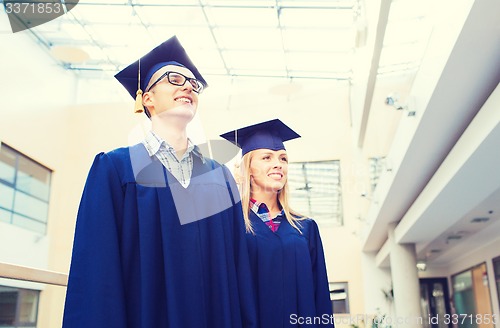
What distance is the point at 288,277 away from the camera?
231cm

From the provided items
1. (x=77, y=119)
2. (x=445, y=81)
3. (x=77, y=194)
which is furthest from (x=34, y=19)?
(x=445, y=81)

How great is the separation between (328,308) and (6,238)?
11750 millimetres

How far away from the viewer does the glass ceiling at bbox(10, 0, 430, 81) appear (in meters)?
12.1

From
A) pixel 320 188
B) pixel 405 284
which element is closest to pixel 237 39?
pixel 320 188

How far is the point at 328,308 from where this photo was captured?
7.80ft

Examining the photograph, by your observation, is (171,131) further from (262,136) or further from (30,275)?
(262,136)

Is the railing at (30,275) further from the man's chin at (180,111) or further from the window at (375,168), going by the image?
the window at (375,168)

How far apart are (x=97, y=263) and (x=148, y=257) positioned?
Result: 149 millimetres

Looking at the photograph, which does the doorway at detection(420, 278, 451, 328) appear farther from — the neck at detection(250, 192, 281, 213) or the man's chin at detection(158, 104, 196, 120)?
the man's chin at detection(158, 104, 196, 120)

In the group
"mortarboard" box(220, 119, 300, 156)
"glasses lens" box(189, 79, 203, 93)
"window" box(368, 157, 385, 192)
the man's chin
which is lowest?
the man's chin

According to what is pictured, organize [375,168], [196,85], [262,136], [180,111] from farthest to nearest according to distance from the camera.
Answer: [375,168]
[262,136]
[196,85]
[180,111]

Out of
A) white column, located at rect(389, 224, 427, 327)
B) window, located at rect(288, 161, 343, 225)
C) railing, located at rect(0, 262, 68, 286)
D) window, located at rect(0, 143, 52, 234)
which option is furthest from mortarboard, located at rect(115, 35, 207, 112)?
window, located at rect(288, 161, 343, 225)

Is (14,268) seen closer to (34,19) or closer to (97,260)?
(97,260)

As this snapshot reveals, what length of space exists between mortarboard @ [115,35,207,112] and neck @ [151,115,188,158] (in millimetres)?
→ 172
